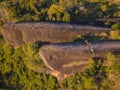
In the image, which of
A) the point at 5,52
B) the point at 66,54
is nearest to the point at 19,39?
the point at 5,52

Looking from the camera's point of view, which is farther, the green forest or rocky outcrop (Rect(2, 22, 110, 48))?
rocky outcrop (Rect(2, 22, 110, 48))

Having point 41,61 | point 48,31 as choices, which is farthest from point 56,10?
point 41,61

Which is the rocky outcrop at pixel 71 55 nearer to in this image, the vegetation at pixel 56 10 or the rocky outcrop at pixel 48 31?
the rocky outcrop at pixel 48 31

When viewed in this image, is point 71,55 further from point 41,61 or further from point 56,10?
point 56,10

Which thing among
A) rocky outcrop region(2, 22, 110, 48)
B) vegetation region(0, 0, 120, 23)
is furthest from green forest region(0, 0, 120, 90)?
rocky outcrop region(2, 22, 110, 48)

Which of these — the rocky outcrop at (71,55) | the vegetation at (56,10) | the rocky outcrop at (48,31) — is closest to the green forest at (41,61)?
the vegetation at (56,10)

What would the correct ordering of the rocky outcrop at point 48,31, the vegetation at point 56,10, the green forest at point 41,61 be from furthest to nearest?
the vegetation at point 56,10
the rocky outcrop at point 48,31
the green forest at point 41,61

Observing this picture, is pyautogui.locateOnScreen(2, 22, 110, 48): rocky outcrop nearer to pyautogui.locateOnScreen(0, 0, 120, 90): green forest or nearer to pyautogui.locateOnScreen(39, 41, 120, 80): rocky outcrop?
pyautogui.locateOnScreen(0, 0, 120, 90): green forest

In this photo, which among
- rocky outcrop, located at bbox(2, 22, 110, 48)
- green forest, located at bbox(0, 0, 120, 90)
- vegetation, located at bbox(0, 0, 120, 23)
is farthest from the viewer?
vegetation, located at bbox(0, 0, 120, 23)
